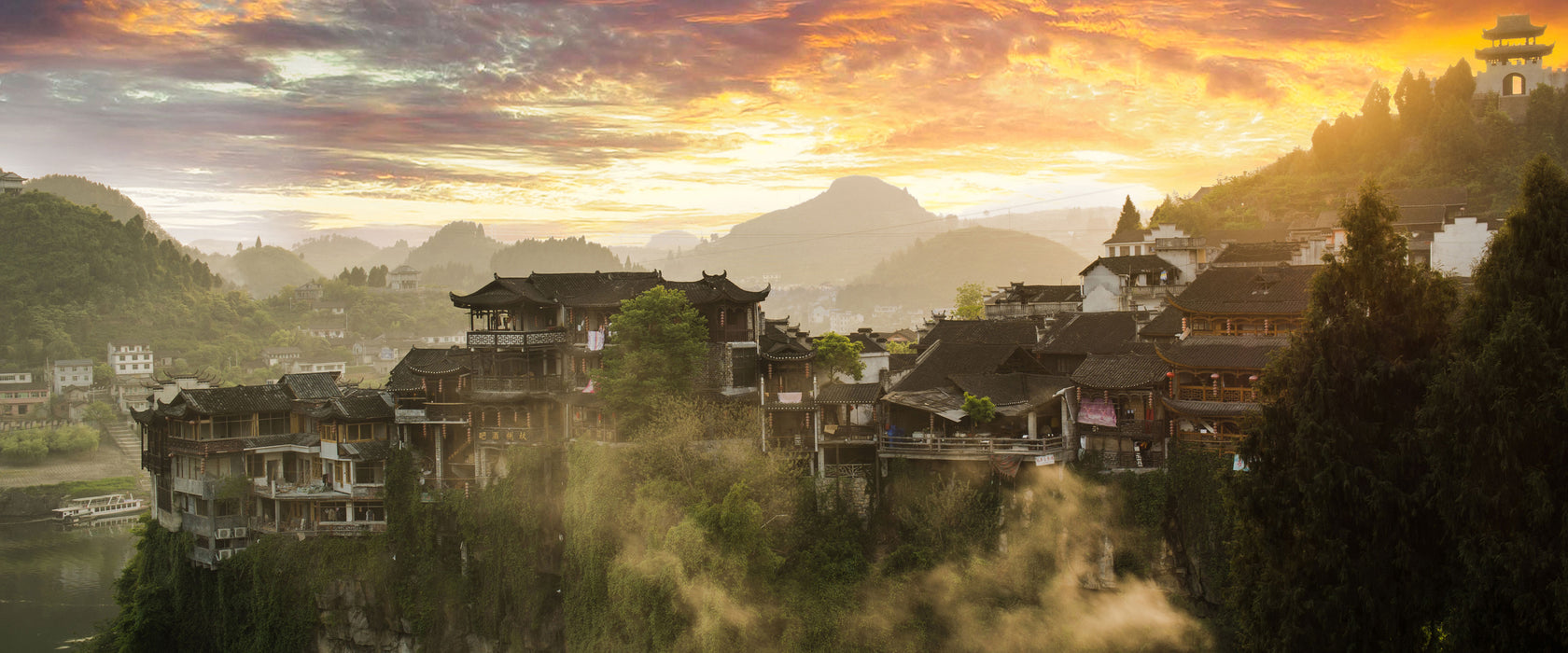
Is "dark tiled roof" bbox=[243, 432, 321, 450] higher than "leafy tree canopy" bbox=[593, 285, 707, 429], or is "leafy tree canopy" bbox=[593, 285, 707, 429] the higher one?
"leafy tree canopy" bbox=[593, 285, 707, 429]

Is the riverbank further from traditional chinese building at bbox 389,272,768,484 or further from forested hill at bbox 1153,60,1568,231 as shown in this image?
forested hill at bbox 1153,60,1568,231

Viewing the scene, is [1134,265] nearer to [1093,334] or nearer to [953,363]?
[1093,334]

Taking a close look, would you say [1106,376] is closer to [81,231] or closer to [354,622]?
[354,622]

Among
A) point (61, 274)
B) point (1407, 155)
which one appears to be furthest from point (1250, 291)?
point (61, 274)

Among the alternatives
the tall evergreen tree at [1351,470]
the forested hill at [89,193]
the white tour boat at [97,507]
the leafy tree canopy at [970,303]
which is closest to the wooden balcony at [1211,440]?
the tall evergreen tree at [1351,470]

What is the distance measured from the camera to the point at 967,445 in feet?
107

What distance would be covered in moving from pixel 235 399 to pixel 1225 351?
38.2 metres

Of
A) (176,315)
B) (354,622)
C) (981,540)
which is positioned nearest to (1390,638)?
(981,540)

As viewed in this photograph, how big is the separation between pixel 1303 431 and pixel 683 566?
54.6 ft

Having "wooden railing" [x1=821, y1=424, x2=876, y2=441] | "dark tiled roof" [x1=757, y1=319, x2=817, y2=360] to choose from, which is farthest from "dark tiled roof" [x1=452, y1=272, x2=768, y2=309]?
"wooden railing" [x1=821, y1=424, x2=876, y2=441]

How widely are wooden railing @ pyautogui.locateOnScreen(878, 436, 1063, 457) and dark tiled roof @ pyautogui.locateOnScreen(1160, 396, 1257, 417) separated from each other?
3.76 m

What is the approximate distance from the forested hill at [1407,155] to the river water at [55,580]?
6716 centimetres

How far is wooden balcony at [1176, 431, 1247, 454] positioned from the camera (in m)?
29.8

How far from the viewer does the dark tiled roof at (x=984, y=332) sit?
41.4 metres
